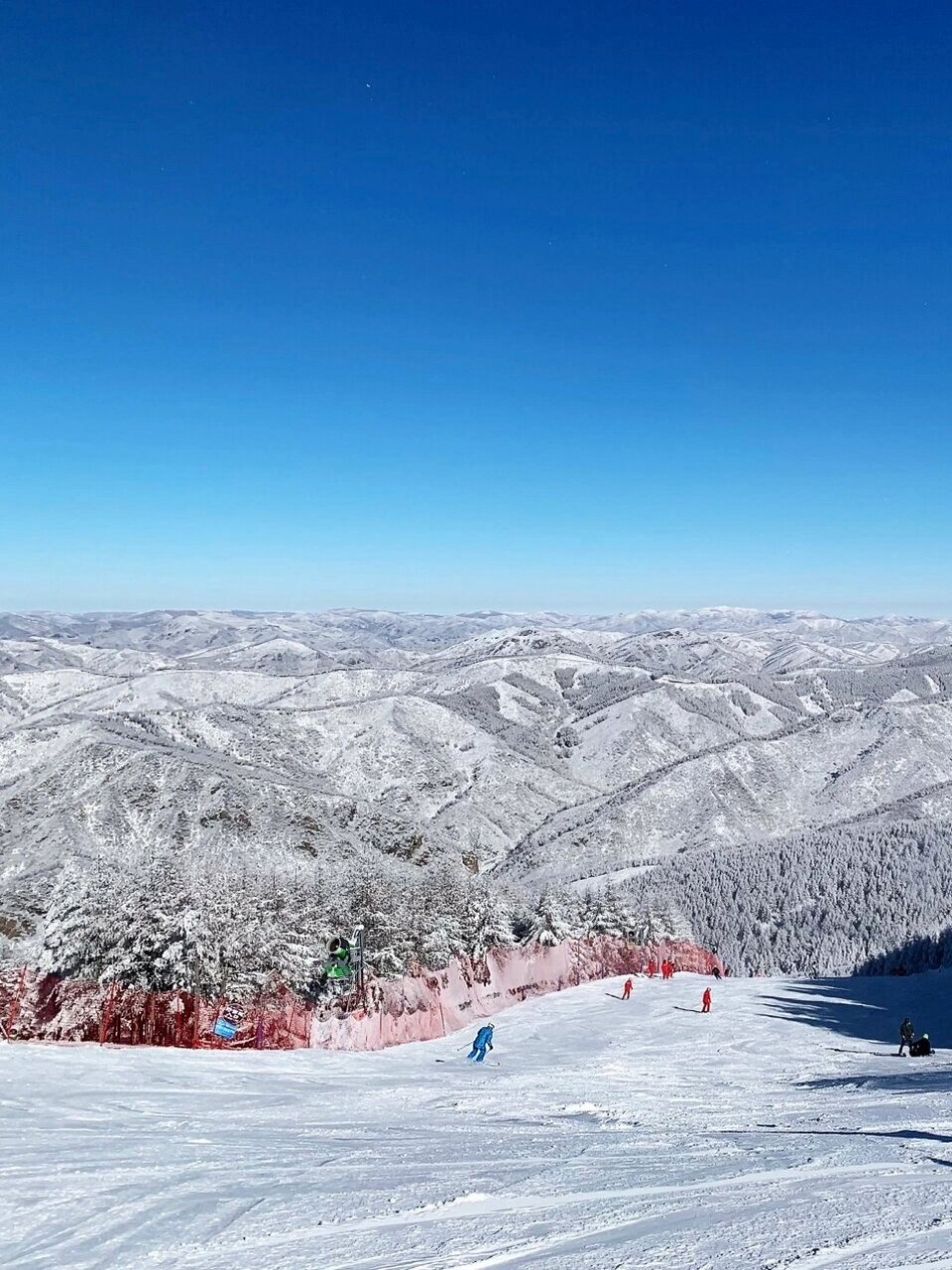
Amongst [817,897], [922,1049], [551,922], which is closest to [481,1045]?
[922,1049]

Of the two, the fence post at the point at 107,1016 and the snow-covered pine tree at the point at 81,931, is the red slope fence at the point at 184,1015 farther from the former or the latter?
the snow-covered pine tree at the point at 81,931

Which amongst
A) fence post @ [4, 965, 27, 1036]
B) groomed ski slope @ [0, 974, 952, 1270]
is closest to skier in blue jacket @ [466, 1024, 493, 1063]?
groomed ski slope @ [0, 974, 952, 1270]

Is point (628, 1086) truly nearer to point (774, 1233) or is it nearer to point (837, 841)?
point (774, 1233)

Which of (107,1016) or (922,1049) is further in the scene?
(922,1049)

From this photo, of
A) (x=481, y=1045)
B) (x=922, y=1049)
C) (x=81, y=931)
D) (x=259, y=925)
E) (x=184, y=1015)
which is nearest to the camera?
(x=184, y=1015)

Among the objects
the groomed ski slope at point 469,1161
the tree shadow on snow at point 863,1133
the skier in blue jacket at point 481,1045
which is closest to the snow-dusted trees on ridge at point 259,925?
the groomed ski slope at point 469,1161

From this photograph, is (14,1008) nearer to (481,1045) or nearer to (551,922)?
(481,1045)

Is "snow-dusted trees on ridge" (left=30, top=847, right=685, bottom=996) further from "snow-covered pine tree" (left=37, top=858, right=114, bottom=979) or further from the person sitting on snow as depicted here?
the person sitting on snow

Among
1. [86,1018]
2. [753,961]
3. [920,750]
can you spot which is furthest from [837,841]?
[86,1018]
